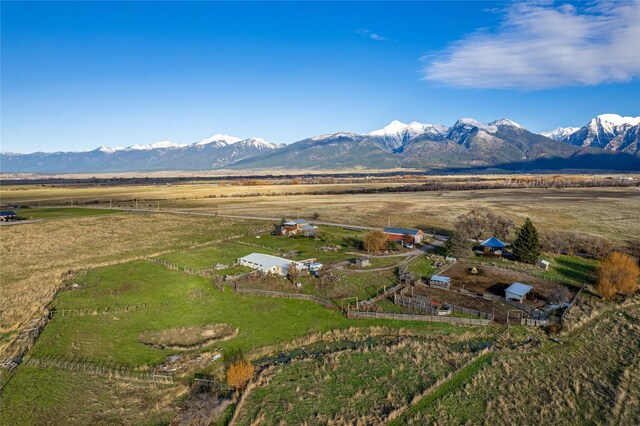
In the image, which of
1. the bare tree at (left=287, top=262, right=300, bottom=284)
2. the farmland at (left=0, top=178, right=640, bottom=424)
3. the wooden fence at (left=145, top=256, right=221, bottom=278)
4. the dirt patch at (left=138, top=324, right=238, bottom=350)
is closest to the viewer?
the farmland at (left=0, top=178, right=640, bottom=424)

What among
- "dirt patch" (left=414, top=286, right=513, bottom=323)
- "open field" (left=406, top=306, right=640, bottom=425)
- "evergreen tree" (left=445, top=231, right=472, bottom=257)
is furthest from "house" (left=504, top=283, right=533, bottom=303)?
"evergreen tree" (left=445, top=231, right=472, bottom=257)

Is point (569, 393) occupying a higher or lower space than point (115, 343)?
lower

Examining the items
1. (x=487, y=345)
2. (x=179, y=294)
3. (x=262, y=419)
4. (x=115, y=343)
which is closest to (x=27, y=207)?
(x=179, y=294)

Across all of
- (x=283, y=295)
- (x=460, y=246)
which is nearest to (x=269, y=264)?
(x=283, y=295)

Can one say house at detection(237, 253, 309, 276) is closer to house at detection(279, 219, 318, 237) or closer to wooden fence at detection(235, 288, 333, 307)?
wooden fence at detection(235, 288, 333, 307)

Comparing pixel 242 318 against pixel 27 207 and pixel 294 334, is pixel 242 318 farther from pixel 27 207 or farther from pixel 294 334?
pixel 27 207

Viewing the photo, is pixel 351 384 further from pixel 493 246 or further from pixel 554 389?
pixel 493 246
